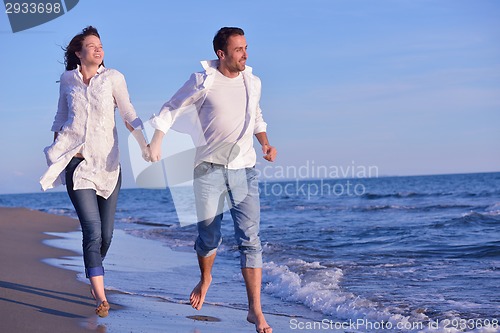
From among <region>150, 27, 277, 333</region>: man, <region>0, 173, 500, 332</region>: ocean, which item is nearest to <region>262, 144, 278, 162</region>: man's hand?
<region>150, 27, 277, 333</region>: man

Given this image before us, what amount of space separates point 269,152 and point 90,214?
128 cm

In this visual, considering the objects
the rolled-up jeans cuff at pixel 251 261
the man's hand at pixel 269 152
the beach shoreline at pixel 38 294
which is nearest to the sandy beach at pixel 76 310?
the beach shoreline at pixel 38 294

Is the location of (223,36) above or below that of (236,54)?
above

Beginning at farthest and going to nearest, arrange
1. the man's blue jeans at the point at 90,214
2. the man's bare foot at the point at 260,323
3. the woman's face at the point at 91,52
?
1. the woman's face at the point at 91,52
2. the man's blue jeans at the point at 90,214
3. the man's bare foot at the point at 260,323

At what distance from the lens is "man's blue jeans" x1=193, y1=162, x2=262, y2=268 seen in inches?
176

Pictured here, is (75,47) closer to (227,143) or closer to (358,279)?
(227,143)

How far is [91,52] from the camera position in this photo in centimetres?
477

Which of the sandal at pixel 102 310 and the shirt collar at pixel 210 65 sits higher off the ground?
the shirt collar at pixel 210 65

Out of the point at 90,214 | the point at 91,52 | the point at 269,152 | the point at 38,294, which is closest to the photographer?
the point at 269,152

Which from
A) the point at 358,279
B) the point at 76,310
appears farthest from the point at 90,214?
the point at 358,279

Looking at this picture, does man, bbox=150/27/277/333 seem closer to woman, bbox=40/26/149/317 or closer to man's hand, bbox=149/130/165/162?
man's hand, bbox=149/130/165/162

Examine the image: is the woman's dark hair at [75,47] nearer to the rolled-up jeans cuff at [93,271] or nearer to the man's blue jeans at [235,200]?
the man's blue jeans at [235,200]

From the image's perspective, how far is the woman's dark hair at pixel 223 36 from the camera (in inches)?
175

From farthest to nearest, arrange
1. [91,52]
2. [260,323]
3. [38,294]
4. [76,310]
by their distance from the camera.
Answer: [38,294]
[76,310]
[91,52]
[260,323]
